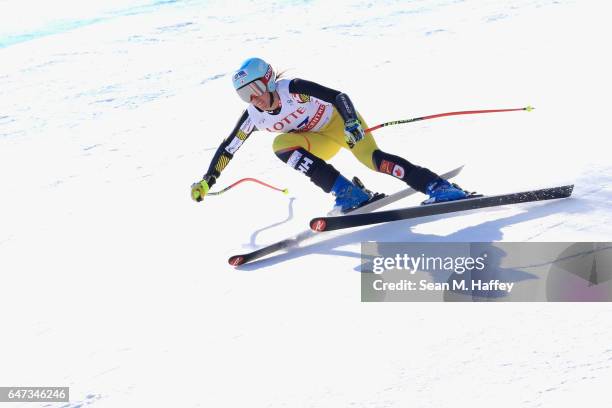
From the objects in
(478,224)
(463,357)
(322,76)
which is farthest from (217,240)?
(322,76)

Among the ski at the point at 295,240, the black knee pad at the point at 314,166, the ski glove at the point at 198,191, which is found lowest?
the ski at the point at 295,240

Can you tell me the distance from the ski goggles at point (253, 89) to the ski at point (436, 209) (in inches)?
38.0

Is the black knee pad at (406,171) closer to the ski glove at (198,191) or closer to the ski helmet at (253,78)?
the ski helmet at (253,78)

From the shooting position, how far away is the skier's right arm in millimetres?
5145

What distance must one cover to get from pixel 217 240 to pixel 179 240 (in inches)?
13.6

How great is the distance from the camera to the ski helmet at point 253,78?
15.6ft

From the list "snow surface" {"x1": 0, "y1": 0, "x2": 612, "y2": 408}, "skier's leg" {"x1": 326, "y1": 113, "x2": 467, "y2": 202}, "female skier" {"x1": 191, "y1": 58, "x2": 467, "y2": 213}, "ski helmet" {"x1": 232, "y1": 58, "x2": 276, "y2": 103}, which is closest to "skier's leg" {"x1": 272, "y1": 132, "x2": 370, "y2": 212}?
"female skier" {"x1": 191, "y1": 58, "x2": 467, "y2": 213}

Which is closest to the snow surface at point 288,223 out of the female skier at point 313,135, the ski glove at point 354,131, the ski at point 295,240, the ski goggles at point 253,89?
the ski at point 295,240

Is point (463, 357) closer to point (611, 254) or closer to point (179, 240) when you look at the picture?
point (611, 254)

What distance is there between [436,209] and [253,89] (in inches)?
57.7

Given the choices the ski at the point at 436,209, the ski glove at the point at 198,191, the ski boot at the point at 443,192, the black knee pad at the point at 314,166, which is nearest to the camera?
the ski at the point at 436,209

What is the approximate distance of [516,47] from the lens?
944 cm

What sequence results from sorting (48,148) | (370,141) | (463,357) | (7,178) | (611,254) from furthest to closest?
(48,148) → (7,178) → (370,141) → (611,254) → (463,357)

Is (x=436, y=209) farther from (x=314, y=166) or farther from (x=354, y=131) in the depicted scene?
(x=314, y=166)
